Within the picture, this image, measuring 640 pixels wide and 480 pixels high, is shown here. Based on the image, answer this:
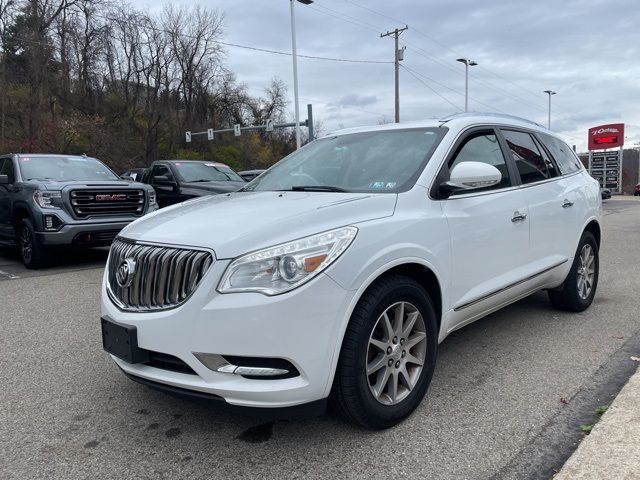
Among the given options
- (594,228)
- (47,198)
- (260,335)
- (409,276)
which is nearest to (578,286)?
(594,228)

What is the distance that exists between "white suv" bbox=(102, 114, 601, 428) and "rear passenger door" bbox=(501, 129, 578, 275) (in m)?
0.15

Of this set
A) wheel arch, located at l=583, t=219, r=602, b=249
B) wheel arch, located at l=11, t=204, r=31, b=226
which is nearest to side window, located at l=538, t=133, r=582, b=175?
wheel arch, located at l=583, t=219, r=602, b=249

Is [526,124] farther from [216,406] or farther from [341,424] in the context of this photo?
[216,406]

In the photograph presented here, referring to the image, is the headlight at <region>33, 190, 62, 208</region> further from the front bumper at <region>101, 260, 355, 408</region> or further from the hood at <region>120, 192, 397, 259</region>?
the front bumper at <region>101, 260, 355, 408</region>

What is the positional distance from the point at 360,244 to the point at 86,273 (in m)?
6.35

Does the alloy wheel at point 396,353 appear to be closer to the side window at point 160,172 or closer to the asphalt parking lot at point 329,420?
the asphalt parking lot at point 329,420

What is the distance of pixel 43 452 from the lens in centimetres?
280

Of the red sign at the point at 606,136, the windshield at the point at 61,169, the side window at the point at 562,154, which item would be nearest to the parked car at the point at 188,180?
the windshield at the point at 61,169

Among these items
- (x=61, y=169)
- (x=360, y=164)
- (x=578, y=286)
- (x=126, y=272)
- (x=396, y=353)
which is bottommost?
(x=578, y=286)

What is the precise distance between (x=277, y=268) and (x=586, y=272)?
157 inches

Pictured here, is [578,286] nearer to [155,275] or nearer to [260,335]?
[260,335]

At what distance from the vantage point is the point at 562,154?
521 centimetres

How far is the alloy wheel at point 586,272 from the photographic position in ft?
17.0

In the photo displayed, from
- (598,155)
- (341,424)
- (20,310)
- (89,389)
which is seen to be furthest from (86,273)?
(598,155)
